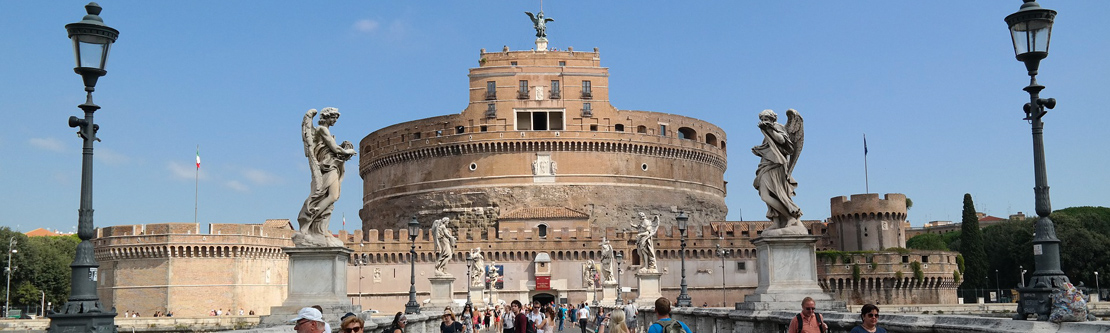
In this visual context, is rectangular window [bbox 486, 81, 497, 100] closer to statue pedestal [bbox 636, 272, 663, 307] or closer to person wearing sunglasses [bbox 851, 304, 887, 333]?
statue pedestal [bbox 636, 272, 663, 307]

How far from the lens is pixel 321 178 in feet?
36.2

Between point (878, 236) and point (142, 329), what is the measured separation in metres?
40.1

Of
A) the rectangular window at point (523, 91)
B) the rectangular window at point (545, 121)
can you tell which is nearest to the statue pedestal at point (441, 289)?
the rectangular window at point (545, 121)

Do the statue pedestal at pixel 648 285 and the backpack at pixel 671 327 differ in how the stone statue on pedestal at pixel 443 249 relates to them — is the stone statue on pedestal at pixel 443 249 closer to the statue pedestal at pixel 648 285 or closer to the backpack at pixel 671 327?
the statue pedestal at pixel 648 285

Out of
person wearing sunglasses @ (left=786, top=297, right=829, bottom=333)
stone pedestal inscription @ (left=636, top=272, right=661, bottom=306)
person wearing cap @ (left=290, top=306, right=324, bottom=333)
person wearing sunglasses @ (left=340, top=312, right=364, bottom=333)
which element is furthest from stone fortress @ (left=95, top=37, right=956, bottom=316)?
person wearing cap @ (left=290, top=306, right=324, bottom=333)

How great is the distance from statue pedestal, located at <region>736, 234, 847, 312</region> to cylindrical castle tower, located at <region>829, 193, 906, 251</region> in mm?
54709

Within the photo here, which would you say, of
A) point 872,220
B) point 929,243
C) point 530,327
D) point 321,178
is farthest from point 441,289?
point 929,243

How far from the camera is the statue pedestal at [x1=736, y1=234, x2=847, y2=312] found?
1063 cm

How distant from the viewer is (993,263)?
220 feet

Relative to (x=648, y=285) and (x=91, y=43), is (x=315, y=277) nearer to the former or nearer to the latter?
(x=91, y=43)

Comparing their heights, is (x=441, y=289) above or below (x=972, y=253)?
below

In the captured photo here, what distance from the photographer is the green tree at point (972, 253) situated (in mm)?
61625

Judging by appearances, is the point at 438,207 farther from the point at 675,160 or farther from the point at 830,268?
the point at 830,268

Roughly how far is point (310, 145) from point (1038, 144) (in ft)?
22.1
